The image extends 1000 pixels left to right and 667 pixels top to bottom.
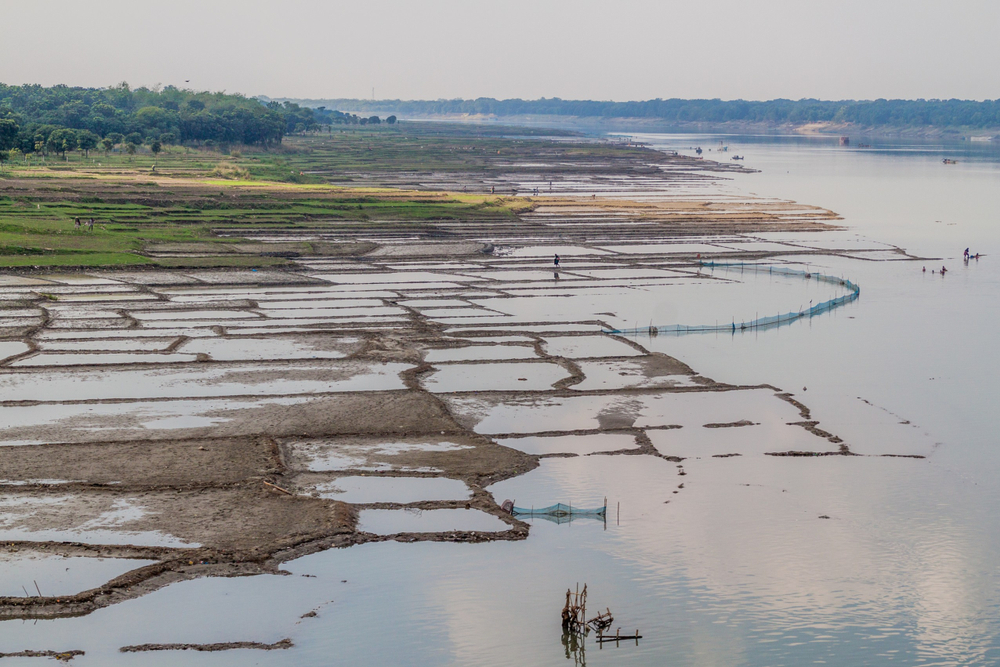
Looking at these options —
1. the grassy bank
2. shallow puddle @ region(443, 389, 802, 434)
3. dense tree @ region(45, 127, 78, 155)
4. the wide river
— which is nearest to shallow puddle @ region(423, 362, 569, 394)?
shallow puddle @ region(443, 389, 802, 434)

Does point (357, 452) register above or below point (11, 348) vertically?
below

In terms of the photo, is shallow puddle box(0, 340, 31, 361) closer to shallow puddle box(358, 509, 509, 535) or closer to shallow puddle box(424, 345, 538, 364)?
shallow puddle box(424, 345, 538, 364)

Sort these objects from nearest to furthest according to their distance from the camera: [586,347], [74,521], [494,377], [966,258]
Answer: [74,521] → [494,377] → [586,347] → [966,258]

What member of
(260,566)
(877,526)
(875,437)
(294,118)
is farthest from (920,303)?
(294,118)

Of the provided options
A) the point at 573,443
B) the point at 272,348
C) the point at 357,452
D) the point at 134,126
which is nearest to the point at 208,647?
the point at 357,452

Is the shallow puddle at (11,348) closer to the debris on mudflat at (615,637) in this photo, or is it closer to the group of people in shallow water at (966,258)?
the debris on mudflat at (615,637)

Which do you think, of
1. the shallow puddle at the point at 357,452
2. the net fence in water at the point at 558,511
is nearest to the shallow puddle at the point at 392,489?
the shallow puddle at the point at 357,452

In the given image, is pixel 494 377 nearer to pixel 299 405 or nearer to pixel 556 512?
pixel 299 405

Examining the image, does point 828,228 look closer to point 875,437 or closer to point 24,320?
point 875,437

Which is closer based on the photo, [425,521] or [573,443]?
[425,521]

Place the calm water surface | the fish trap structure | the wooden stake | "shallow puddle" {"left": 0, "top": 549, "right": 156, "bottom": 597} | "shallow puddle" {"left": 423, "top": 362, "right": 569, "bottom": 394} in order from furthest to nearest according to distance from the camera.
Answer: "shallow puddle" {"left": 423, "top": 362, "right": 569, "bottom": 394}
the wooden stake
the fish trap structure
"shallow puddle" {"left": 0, "top": 549, "right": 156, "bottom": 597}
the calm water surface

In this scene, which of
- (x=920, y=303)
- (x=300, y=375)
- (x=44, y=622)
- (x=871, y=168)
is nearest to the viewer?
(x=44, y=622)
